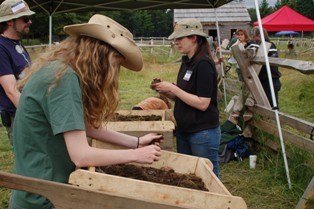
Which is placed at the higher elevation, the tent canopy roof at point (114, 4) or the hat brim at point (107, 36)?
the tent canopy roof at point (114, 4)

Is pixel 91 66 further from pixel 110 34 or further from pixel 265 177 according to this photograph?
pixel 265 177

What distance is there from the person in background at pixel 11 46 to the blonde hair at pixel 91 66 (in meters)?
1.70

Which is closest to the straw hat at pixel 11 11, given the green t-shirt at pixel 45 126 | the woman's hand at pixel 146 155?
the green t-shirt at pixel 45 126

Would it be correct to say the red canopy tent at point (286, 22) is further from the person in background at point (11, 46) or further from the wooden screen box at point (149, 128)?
the person in background at point (11, 46)

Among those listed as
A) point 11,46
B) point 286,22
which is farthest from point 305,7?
point 11,46

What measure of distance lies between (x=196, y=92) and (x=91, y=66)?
1.65m

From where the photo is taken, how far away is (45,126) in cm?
171

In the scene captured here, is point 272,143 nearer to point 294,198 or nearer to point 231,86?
point 294,198

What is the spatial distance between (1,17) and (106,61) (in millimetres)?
2133

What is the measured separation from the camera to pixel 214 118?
3.40m

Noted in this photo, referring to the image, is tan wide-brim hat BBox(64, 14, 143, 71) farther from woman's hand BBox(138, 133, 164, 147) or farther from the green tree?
the green tree

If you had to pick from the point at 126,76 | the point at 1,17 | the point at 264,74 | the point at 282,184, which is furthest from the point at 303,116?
the point at 126,76

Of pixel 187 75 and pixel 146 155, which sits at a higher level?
pixel 187 75

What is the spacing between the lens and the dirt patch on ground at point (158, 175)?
2.21 meters
